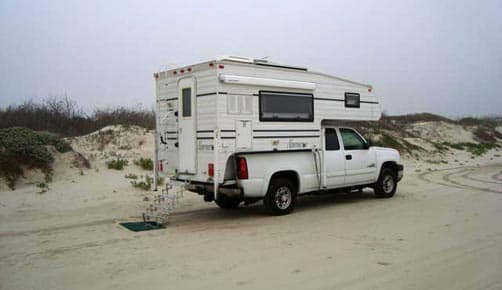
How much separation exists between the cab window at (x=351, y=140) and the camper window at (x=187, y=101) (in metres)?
3.91

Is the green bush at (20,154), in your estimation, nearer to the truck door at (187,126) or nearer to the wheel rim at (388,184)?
the truck door at (187,126)

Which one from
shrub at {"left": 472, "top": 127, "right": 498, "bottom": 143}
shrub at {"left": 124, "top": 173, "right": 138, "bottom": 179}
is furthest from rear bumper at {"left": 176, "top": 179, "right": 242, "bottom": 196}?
shrub at {"left": 472, "top": 127, "right": 498, "bottom": 143}

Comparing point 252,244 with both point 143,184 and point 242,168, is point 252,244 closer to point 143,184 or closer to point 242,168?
point 242,168

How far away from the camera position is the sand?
5750mm

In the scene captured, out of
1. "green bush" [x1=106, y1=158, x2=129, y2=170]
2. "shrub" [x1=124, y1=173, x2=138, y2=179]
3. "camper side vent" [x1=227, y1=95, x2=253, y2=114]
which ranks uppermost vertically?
"camper side vent" [x1=227, y1=95, x2=253, y2=114]

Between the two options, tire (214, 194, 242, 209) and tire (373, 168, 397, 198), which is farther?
tire (373, 168, 397, 198)

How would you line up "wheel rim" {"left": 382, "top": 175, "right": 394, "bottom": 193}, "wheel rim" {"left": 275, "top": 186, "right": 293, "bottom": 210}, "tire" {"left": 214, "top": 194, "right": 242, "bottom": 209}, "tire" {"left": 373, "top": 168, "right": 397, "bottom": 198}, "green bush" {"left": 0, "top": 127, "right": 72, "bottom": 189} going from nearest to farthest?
"wheel rim" {"left": 275, "top": 186, "right": 293, "bottom": 210}
"tire" {"left": 214, "top": 194, "right": 242, "bottom": 209}
"tire" {"left": 373, "top": 168, "right": 397, "bottom": 198}
"wheel rim" {"left": 382, "top": 175, "right": 394, "bottom": 193}
"green bush" {"left": 0, "top": 127, "right": 72, "bottom": 189}

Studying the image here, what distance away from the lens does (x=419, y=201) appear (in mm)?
12031

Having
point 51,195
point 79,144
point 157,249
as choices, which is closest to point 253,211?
point 157,249

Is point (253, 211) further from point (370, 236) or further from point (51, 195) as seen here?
point (51, 195)

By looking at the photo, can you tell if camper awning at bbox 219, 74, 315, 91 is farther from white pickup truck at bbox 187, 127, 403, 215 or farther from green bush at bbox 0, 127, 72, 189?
green bush at bbox 0, 127, 72, 189

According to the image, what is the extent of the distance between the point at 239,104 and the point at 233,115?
0.27 m

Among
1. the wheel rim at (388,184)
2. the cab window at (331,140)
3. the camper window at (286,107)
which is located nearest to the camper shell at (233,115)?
the camper window at (286,107)

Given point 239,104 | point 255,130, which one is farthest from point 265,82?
point 255,130
